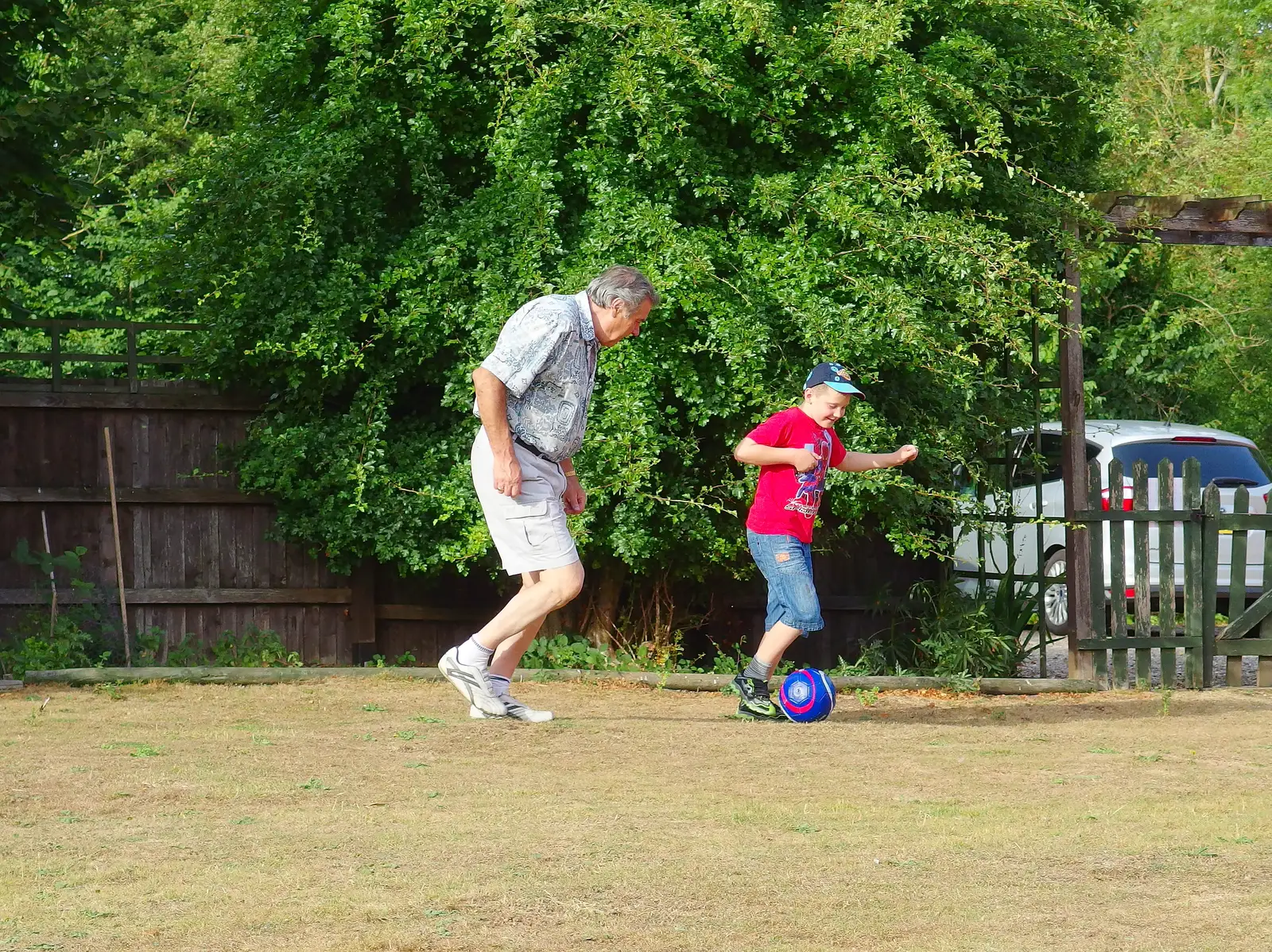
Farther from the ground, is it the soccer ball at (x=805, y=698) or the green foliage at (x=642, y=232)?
the green foliage at (x=642, y=232)

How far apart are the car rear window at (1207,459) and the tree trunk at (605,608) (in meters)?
4.86

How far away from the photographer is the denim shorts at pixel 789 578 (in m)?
7.38

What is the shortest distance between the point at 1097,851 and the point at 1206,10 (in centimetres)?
2473

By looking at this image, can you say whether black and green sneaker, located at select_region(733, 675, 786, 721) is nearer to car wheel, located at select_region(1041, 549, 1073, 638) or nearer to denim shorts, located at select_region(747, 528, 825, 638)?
denim shorts, located at select_region(747, 528, 825, 638)

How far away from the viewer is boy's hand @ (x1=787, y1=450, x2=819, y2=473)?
732 centimetres

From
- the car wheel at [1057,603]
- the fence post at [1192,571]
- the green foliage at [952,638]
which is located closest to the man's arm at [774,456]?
the green foliage at [952,638]

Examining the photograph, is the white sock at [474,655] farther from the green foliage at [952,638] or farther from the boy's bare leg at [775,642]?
the green foliage at [952,638]

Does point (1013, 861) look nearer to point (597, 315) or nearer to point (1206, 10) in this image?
point (597, 315)

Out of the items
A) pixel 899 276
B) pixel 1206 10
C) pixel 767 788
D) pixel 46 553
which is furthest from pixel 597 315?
pixel 1206 10

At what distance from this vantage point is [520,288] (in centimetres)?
962

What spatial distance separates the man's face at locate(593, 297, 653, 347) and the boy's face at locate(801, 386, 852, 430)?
1198 millimetres

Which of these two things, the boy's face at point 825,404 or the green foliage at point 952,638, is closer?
the boy's face at point 825,404

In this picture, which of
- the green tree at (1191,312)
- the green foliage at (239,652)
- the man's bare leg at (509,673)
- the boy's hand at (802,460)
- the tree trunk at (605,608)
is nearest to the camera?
the man's bare leg at (509,673)

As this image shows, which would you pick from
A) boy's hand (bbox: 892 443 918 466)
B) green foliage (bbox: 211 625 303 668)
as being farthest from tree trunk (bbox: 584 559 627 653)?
boy's hand (bbox: 892 443 918 466)
